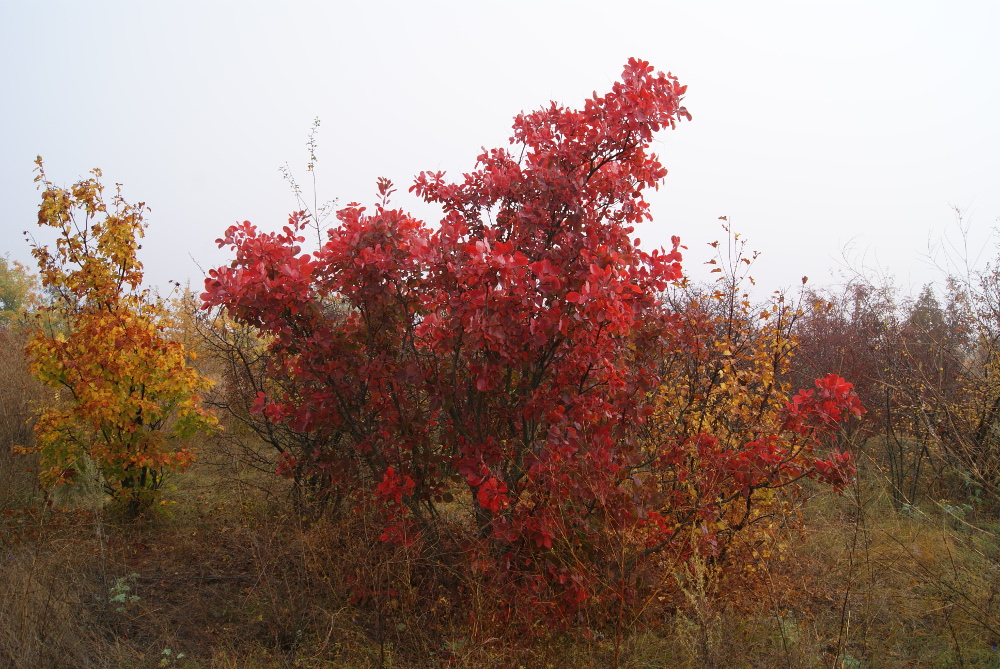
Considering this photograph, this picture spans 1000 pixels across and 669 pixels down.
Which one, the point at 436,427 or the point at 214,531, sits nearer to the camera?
the point at 436,427

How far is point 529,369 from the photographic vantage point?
10.3 feet

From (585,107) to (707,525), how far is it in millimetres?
2301

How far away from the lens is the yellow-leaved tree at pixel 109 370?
4.77m

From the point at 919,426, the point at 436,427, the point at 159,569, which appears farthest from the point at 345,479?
the point at 919,426

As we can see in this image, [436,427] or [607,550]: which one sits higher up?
[436,427]

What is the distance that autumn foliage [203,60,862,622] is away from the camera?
2932 millimetres

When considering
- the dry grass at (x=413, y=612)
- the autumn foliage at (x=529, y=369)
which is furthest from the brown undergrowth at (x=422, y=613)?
the autumn foliage at (x=529, y=369)

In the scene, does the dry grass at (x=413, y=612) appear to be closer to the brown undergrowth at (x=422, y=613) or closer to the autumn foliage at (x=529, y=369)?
the brown undergrowth at (x=422, y=613)

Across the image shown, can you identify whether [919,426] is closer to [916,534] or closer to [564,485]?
[916,534]

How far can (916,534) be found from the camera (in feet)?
15.9

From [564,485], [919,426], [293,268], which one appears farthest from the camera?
[919,426]

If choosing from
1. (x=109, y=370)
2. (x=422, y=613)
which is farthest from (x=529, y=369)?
(x=109, y=370)

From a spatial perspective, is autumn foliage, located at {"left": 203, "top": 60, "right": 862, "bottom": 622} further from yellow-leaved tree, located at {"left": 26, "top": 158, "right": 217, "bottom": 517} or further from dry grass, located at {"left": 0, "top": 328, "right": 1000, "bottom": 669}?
yellow-leaved tree, located at {"left": 26, "top": 158, "right": 217, "bottom": 517}

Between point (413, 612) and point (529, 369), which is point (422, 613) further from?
point (529, 369)
